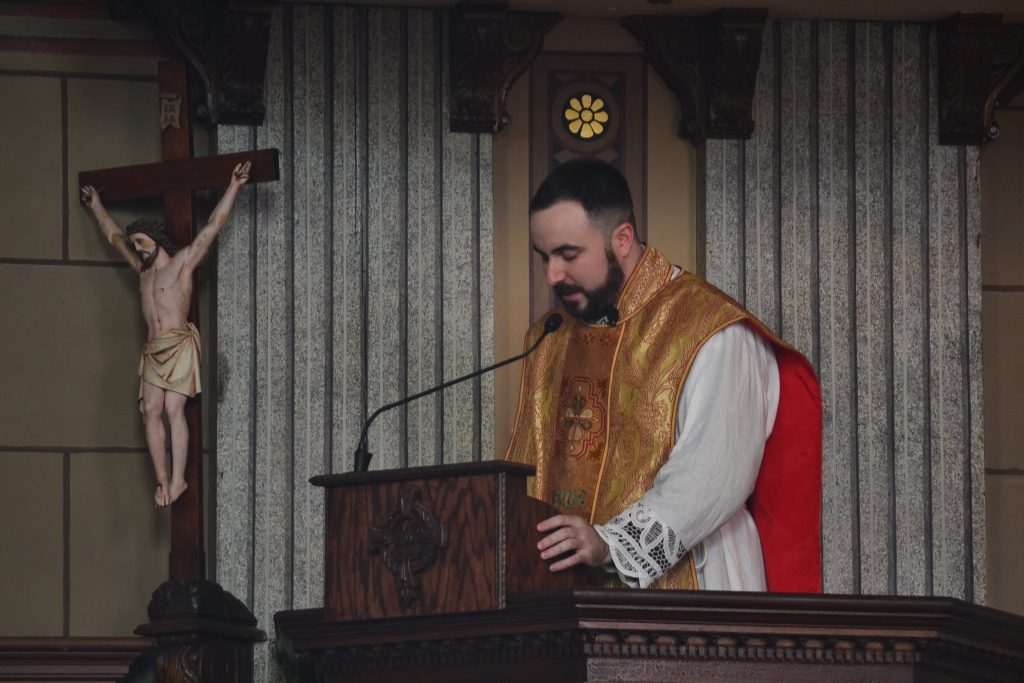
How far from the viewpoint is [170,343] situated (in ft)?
20.9

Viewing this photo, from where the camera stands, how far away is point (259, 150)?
645 centimetres

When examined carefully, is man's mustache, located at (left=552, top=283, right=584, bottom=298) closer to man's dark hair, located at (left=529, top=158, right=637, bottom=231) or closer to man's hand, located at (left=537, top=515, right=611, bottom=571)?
man's dark hair, located at (left=529, top=158, right=637, bottom=231)

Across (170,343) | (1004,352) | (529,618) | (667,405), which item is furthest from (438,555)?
(1004,352)

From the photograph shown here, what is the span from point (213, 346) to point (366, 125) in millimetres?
824

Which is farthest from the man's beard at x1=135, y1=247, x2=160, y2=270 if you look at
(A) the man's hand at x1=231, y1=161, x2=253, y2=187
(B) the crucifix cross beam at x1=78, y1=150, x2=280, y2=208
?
(A) the man's hand at x1=231, y1=161, x2=253, y2=187

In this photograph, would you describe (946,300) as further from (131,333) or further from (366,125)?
(131,333)

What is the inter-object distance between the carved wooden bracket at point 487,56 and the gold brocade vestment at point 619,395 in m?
0.86

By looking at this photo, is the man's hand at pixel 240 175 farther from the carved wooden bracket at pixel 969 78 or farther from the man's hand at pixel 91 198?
the carved wooden bracket at pixel 969 78

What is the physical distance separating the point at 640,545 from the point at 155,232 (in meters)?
2.04

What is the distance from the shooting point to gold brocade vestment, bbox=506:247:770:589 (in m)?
5.65

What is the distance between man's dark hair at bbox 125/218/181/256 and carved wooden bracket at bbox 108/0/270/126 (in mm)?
377

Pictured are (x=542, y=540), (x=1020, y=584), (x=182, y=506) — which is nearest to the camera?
(x=542, y=540)

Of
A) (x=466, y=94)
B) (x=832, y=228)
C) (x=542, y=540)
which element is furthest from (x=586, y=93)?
(x=542, y=540)

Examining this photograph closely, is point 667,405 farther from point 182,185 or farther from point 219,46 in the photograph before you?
point 219,46
